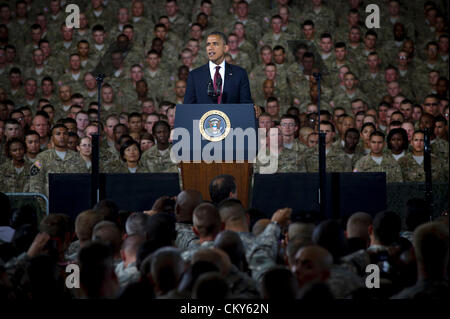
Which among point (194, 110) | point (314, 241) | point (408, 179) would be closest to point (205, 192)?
point (194, 110)

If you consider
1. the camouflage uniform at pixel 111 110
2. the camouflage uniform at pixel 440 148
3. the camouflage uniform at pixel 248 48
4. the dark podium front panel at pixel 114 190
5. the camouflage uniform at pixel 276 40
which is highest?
the camouflage uniform at pixel 276 40

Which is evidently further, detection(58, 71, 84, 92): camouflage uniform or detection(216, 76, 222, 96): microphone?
detection(58, 71, 84, 92): camouflage uniform

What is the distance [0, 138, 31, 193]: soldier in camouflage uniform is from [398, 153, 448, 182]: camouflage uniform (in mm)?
4331

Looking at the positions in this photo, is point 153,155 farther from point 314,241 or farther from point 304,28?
point 314,241

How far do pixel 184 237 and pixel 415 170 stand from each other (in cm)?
419

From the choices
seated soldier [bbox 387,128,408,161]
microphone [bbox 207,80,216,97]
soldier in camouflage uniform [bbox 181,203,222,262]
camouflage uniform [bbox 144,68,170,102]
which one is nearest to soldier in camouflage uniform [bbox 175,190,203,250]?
soldier in camouflage uniform [bbox 181,203,222,262]

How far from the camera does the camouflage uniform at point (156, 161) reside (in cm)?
802

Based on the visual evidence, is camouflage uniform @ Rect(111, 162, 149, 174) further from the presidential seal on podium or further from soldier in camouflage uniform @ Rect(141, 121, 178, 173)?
the presidential seal on podium

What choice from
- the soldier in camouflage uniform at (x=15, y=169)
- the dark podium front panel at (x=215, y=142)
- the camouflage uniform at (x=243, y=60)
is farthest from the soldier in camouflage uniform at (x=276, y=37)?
the dark podium front panel at (x=215, y=142)

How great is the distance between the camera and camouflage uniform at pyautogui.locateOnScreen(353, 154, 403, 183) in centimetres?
775

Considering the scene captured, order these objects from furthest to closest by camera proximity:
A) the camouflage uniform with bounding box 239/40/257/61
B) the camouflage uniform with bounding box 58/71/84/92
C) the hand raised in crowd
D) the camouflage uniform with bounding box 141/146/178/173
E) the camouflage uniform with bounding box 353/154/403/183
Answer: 1. the camouflage uniform with bounding box 239/40/257/61
2. the camouflage uniform with bounding box 58/71/84/92
3. the camouflage uniform with bounding box 141/146/178/173
4. the camouflage uniform with bounding box 353/154/403/183
5. the hand raised in crowd

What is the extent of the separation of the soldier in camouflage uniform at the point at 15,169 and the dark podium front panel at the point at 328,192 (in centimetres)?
289

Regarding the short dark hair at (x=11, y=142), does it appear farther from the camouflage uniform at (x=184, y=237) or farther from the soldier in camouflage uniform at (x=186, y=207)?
the camouflage uniform at (x=184, y=237)

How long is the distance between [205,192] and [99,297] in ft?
8.43
